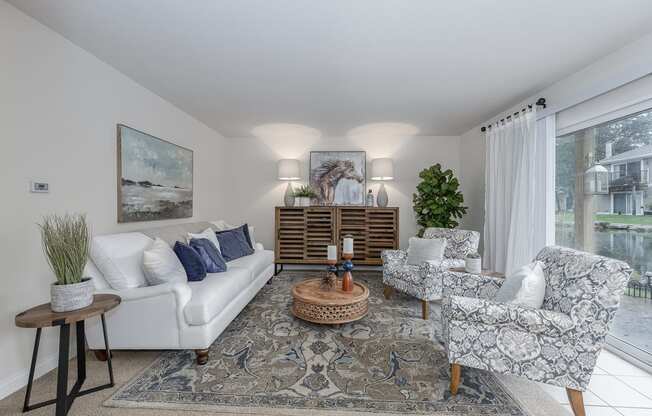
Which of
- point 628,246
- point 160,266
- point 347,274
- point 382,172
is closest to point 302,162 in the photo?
point 382,172

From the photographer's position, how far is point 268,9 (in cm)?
167

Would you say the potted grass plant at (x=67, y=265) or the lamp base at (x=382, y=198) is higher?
the lamp base at (x=382, y=198)

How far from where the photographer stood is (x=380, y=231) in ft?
14.1

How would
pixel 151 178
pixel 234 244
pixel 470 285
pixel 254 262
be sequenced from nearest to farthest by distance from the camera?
pixel 470 285, pixel 151 178, pixel 254 262, pixel 234 244

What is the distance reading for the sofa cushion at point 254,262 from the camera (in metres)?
3.01

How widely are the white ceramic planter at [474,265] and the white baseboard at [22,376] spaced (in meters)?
3.15

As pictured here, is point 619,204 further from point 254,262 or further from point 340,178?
point 254,262

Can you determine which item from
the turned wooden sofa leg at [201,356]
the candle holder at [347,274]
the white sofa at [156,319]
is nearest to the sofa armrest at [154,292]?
the white sofa at [156,319]

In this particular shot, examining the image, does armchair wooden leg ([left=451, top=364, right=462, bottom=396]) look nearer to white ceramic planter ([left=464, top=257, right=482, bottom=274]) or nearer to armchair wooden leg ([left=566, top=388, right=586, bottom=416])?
armchair wooden leg ([left=566, top=388, right=586, bottom=416])

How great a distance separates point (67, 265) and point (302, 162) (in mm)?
3620

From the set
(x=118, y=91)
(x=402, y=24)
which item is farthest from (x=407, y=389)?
(x=118, y=91)

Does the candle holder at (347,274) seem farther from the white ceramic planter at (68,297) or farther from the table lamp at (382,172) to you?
the table lamp at (382,172)

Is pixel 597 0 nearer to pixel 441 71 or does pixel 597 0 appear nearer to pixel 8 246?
pixel 441 71

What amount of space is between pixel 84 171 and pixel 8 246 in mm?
743
